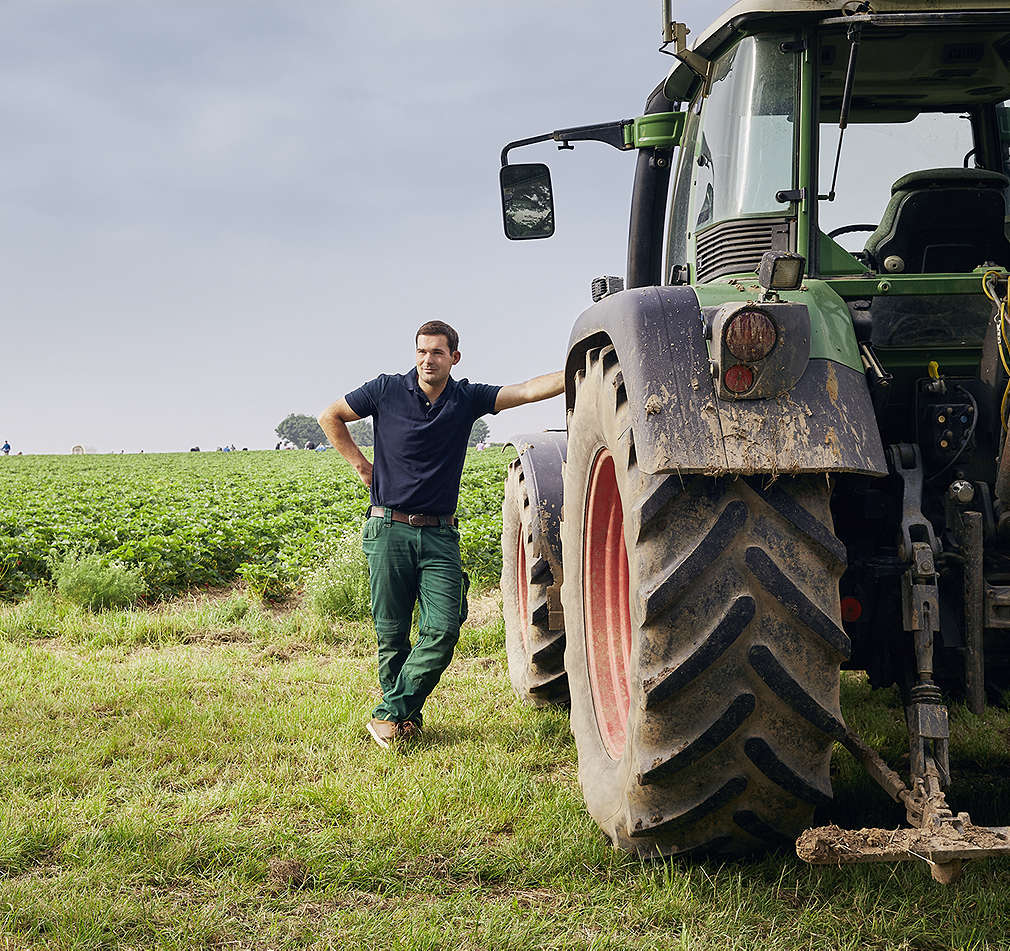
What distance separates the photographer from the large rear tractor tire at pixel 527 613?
17.0 ft

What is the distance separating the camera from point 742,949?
282 cm

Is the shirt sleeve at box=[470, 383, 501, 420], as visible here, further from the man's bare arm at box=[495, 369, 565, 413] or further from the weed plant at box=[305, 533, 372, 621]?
the weed plant at box=[305, 533, 372, 621]

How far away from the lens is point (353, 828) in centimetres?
376

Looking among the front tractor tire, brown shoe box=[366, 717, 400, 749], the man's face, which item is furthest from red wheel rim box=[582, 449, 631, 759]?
the man's face

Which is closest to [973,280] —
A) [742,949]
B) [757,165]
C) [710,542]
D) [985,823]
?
[757,165]

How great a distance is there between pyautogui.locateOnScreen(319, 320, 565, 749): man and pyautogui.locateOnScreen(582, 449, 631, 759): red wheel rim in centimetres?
132

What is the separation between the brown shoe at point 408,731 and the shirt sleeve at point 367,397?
1543mm

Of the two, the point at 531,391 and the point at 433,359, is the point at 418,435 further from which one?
the point at 531,391

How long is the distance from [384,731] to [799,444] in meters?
2.81

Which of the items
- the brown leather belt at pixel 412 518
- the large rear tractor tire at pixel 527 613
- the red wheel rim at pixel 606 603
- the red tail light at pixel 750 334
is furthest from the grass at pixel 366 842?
the red tail light at pixel 750 334

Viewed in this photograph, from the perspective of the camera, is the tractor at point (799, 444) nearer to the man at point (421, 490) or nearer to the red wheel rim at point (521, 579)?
the man at point (421, 490)

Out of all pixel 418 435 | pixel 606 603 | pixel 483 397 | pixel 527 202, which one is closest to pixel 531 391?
pixel 483 397

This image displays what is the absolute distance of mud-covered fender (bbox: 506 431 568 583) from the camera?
507cm

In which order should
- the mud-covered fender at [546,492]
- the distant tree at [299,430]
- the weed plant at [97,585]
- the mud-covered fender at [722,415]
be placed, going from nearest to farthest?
the mud-covered fender at [722,415] < the mud-covered fender at [546,492] < the weed plant at [97,585] < the distant tree at [299,430]
